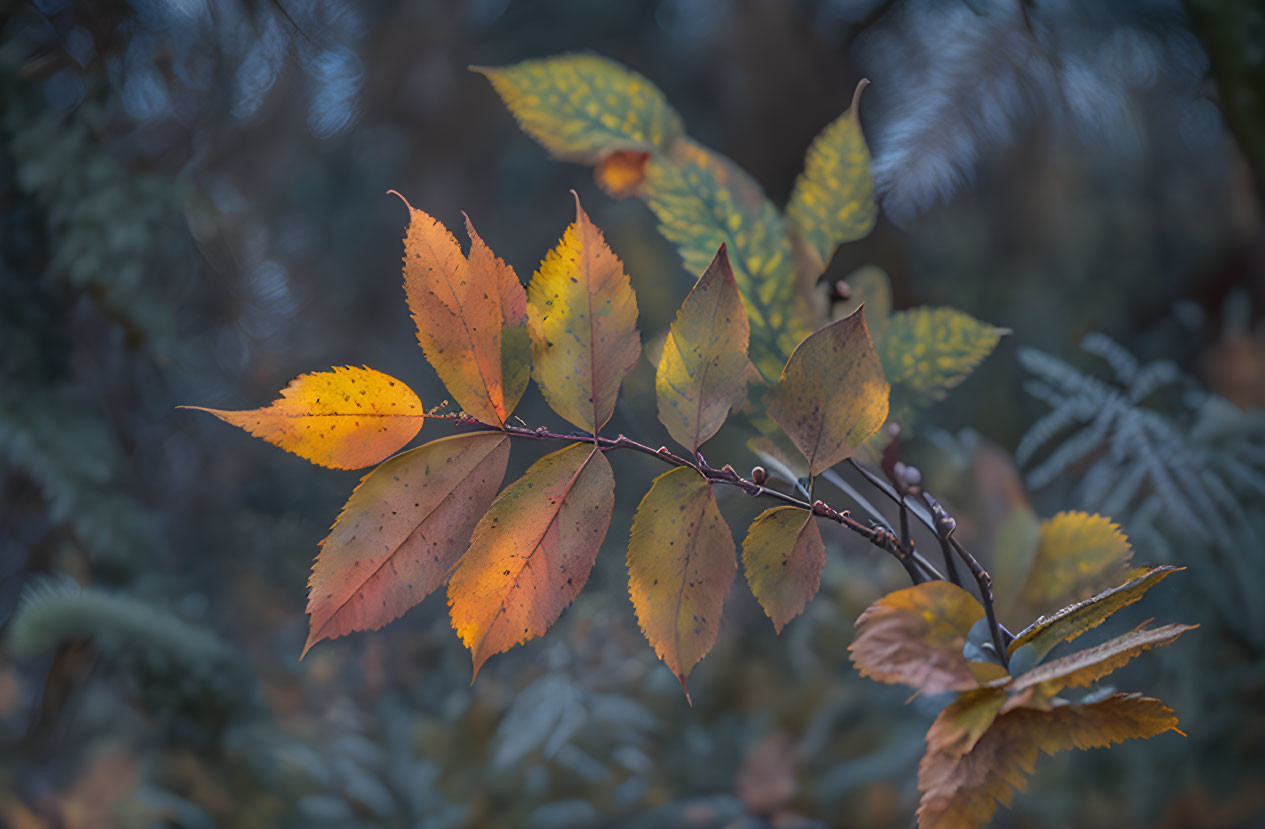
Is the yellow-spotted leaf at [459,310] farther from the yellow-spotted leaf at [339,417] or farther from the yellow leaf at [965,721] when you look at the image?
the yellow leaf at [965,721]

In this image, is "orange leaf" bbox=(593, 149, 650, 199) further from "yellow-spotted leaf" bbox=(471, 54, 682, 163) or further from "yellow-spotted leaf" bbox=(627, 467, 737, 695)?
"yellow-spotted leaf" bbox=(627, 467, 737, 695)

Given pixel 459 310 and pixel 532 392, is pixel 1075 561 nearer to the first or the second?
pixel 459 310

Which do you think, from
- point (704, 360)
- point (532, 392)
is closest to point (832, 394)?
point (704, 360)

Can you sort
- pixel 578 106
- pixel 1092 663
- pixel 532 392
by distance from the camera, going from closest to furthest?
pixel 1092 663 → pixel 578 106 → pixel 532 392

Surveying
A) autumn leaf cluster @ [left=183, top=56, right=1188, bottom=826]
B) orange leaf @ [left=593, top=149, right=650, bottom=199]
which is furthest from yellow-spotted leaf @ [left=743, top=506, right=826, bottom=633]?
orange leaf @ [left=593, top=149, right=650, bottom=199]

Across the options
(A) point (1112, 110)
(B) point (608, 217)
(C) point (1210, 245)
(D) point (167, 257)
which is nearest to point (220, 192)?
(D) point (167, 257)

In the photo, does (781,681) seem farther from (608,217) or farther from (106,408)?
(106,408)
